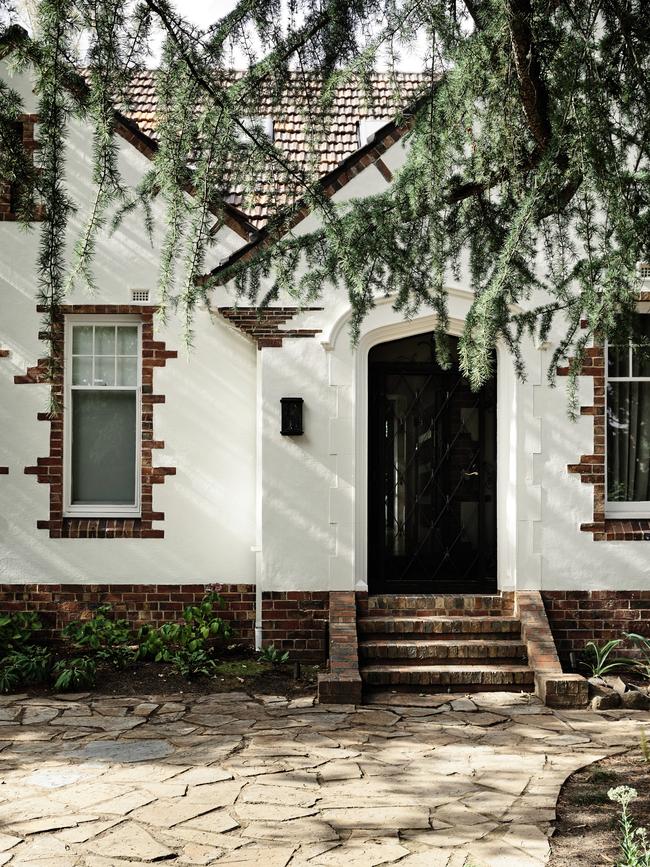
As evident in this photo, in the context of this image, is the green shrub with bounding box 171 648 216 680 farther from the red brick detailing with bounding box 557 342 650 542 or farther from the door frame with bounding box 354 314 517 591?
the red brick detailing with bounding box 557 342 650 542

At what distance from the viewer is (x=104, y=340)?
9938mm

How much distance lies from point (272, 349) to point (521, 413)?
7.99 ft

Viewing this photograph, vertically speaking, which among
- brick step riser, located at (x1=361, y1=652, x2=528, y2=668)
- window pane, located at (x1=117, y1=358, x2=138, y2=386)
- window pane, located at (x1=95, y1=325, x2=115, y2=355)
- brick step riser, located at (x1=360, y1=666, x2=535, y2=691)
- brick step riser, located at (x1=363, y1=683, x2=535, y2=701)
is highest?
window pane, located at (x1=95, y1=325, x2=115, y2=355)

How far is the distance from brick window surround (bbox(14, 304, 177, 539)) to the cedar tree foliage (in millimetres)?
4923

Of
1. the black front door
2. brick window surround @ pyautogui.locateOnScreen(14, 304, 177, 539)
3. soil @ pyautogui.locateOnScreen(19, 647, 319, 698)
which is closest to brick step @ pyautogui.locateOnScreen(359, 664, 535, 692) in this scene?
soil @ pyautogui.locateOnScreen(19, 647, 319, 698)

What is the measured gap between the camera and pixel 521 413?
9.35m

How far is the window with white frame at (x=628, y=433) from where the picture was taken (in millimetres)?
9758

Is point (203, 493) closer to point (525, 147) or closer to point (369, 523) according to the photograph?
point (369, 523)

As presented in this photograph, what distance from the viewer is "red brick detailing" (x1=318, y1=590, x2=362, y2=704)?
314 inches

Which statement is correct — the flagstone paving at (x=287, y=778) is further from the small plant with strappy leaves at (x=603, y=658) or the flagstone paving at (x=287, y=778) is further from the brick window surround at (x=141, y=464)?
the brick window surround at (x=141, y=464)

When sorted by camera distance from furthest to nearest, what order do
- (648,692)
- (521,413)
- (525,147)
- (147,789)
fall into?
(521,413) < (648,692) < (147,789) < (525,147)

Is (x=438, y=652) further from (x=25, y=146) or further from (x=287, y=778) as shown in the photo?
(x=25, y=146)

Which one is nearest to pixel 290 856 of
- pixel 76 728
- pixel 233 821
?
pixel 233 821

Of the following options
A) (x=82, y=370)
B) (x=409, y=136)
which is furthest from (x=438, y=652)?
(x=409, y=136)
